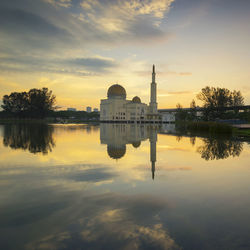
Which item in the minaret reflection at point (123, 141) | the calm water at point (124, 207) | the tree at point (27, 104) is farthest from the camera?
the tree at point (27, 104)

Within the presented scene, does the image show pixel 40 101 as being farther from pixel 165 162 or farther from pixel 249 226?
pixel 249 226

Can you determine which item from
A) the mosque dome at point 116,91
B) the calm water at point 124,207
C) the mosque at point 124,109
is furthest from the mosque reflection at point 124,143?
the mosque dome at point 116,91

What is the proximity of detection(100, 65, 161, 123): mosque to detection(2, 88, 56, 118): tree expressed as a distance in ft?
111

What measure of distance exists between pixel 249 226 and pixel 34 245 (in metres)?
5.08

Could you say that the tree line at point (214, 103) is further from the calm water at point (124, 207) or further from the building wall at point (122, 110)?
the calm water at point (124, 207)

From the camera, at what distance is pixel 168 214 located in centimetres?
595

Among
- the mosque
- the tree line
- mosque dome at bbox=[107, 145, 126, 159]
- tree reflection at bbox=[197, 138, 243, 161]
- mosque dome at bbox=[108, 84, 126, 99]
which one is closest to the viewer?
mosque dome at bbox=[107, 145, 126, 159]

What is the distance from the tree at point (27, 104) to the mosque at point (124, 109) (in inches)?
1337

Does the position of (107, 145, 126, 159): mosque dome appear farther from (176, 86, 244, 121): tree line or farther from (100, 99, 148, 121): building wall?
(100, 99, 148, 121): building wall

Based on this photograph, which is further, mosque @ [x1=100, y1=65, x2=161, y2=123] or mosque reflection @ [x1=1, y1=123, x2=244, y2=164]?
mosque @ [x1=100, y1=65, x2=161, y2=123]

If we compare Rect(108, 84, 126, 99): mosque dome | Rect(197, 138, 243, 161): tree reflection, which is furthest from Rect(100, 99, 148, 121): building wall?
Rect(197, 138, 243, 161): tree reflection

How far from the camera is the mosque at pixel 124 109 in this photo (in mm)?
124562

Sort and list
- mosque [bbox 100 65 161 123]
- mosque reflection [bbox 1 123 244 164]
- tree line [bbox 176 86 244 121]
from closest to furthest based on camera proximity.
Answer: mosque reflection [bbox 1 123 244 164]
tree line [bbox 176 86 244 121]
mosque [bbox 100 65 161 123]

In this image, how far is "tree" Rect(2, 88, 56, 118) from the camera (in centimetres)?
10900
